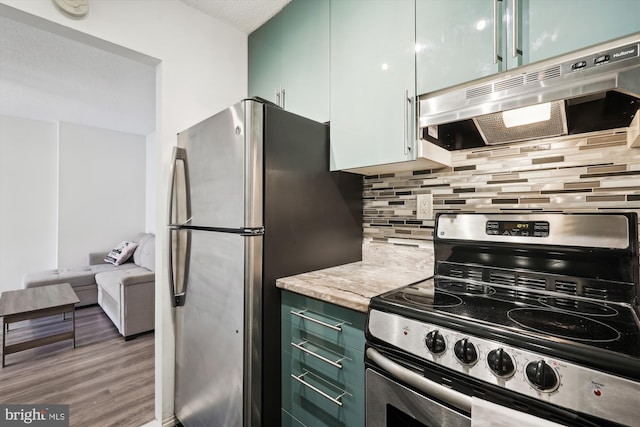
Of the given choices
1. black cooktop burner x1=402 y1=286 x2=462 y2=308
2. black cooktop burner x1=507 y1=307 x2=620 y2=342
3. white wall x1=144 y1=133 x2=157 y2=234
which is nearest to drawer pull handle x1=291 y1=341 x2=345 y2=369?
black cooktop burner x1=402 y1=286 x2=462 y2=308

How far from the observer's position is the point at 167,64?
1.71 metres

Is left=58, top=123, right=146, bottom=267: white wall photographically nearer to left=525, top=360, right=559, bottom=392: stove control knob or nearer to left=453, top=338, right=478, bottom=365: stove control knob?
left=453, top=338, right=478, bottom=365: stove control knob

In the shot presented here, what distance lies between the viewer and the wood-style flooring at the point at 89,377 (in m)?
1.87

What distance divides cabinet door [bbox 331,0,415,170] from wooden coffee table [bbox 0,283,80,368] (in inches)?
118

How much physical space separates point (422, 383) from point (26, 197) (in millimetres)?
5926

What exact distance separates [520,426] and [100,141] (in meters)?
6.13

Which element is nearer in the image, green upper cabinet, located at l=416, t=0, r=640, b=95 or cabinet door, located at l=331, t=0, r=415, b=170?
green upper cabinet, located at l=416, t=0, r=640, b=95

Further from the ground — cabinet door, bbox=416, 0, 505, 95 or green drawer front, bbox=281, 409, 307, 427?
cabinet door, bbox=416, 0, 505, 95

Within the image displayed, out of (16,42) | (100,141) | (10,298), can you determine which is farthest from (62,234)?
(16,42)

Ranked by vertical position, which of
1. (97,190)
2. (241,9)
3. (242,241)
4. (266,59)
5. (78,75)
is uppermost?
(78,75)

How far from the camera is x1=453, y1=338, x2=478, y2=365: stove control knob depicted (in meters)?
0.72

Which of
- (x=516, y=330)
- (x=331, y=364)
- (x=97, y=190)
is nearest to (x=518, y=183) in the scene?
(x=516, y=330)

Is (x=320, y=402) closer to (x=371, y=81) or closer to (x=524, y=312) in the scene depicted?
(x=524, y=312)

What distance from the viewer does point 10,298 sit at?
9.37ft
